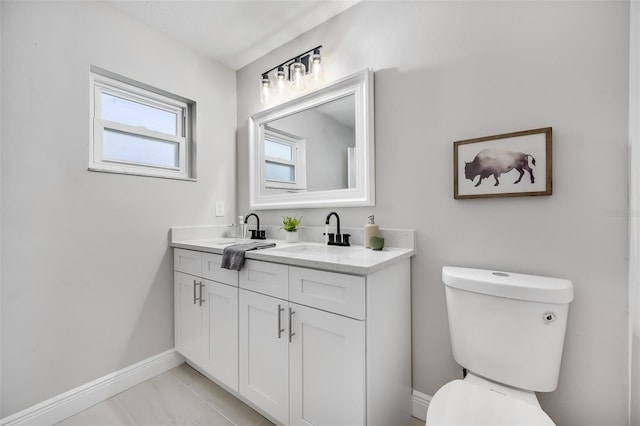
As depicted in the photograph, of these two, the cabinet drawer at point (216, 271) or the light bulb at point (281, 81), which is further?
the light bulb at point (281, 81)

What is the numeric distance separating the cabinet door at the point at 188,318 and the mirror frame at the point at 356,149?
0.76m

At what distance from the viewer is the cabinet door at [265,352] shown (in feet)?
4.09

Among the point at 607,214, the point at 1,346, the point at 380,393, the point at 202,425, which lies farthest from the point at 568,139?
the point at 1,346

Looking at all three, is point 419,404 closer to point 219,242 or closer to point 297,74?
point 219,242

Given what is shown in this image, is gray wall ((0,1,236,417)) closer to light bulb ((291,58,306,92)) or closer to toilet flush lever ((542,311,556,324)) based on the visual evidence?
light bulb ((291,58,306,92))

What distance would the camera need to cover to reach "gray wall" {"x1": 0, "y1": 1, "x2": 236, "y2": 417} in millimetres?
1309

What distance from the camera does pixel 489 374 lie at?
108cm

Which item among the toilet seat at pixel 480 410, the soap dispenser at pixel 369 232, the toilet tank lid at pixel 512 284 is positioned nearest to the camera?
the toilet seat at pixel 480 410

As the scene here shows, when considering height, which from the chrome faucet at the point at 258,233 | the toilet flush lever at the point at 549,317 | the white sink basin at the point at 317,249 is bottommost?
the toilet flush lever at the point at 549,317

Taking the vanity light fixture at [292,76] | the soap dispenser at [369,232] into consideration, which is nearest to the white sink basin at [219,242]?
the soap dispenser at [369,232]

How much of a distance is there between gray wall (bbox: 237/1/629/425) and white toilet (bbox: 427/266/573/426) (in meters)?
0.18

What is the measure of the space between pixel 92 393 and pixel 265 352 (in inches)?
43.9

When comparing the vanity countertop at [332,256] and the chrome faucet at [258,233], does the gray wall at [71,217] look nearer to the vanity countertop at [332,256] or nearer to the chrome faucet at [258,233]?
the vanity countertop at [332,256]

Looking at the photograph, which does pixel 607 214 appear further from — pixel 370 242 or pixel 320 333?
pixel 320 333
